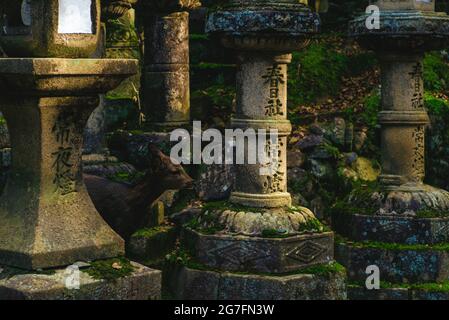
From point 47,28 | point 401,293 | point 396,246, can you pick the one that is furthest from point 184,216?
point 47,28

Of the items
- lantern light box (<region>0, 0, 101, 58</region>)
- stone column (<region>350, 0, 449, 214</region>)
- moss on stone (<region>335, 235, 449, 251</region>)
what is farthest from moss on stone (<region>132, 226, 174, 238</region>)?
lantern light box (<region>0, 0, 101, 58</region>)

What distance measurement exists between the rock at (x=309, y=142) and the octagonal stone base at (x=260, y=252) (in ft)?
10.4

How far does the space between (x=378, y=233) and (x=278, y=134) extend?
1.84m

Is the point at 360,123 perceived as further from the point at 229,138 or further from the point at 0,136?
the point at 0,136

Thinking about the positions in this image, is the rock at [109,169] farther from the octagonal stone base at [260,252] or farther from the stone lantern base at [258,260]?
the octagonal stone base at [260,252]

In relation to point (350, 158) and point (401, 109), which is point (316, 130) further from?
point (401, 109)

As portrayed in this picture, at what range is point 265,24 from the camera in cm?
723

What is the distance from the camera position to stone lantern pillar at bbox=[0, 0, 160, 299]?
18.9 ft

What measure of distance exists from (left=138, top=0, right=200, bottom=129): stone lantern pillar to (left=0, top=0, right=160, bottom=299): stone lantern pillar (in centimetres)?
421

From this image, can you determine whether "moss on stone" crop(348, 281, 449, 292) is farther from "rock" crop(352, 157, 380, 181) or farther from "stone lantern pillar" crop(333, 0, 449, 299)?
"rock" crop(352, 157, 380, 181)

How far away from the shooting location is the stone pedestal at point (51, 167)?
5.84m

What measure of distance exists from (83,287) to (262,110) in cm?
248

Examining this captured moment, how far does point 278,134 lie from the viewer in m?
7.56

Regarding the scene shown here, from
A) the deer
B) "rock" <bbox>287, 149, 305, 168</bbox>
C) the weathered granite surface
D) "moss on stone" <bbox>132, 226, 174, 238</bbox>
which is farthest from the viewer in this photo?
"rock" <bbox>287, 149, 305, 168</bbox>
